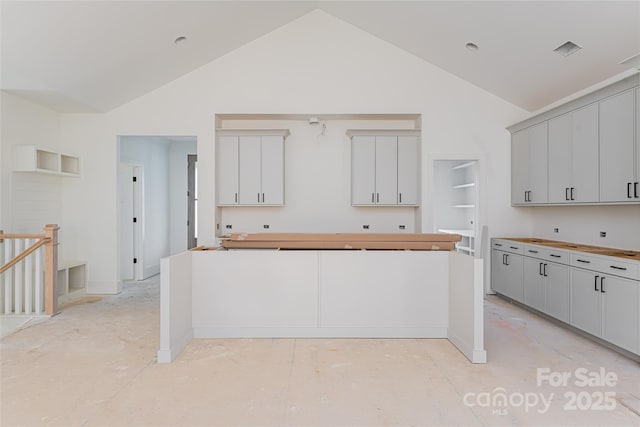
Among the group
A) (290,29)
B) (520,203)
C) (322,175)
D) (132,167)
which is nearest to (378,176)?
(322,175)

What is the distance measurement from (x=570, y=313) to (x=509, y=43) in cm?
295

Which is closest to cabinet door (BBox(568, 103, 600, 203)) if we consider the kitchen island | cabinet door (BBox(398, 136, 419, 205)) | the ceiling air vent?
the ceiling air vent

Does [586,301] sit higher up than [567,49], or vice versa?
[567,49]

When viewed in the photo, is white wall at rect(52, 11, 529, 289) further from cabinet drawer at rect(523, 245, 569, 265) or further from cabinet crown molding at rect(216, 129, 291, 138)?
cabinet drawer at rect(523, 245, 569, 265)

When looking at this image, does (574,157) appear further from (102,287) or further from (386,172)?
(102,287)

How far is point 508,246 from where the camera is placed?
497cm

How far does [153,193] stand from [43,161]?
7.21 feet

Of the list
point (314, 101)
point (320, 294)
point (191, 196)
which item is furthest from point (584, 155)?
point (191, 196)

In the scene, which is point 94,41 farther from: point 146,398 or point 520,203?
point 520,203

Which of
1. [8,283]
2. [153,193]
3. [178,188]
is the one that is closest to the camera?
[8,283]

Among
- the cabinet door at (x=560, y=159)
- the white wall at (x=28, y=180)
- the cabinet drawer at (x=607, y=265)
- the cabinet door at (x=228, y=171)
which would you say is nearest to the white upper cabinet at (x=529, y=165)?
the cabinet door at (x=560, y=159)

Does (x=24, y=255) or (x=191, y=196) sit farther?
(x=191, y=196)

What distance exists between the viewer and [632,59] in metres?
3.18

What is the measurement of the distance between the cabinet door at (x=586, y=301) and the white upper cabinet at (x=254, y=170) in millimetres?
3624
